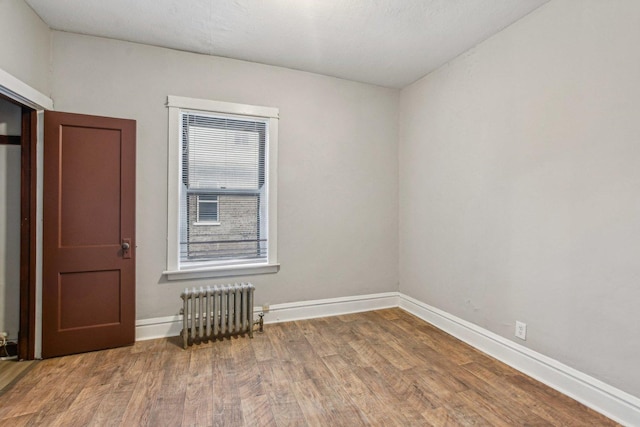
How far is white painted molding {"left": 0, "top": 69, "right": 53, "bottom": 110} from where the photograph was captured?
2051 millimetres

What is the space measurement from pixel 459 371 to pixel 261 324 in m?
1.89

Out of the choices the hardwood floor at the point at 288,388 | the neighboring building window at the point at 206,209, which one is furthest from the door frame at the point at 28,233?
the neighboring building window at the point at 206,209

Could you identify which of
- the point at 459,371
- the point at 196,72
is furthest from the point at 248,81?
the point at 459,371

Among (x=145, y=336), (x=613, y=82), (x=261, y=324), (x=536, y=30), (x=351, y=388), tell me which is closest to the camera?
(x=613, y=82)

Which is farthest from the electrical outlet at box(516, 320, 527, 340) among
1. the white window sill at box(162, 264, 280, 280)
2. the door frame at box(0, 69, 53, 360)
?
the door frame at box(0, 69, 53, 360)

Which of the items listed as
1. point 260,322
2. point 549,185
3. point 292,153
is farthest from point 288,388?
point 549,185

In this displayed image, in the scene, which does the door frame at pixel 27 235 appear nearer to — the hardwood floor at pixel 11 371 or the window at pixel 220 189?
the hardwood floor at pixel 11 371

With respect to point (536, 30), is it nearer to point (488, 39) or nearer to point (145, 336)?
point (488, 39)

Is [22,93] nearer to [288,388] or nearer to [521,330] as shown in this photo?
[288,388]

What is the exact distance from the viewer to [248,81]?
324 cm

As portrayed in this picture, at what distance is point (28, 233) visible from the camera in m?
2.49

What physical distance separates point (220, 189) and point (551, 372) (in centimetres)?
328

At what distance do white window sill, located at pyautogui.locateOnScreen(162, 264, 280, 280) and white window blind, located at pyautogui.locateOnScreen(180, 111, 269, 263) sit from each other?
5.0 inches

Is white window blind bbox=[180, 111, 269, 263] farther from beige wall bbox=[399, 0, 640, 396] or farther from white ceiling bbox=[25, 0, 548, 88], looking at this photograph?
beige wall bbox=[399, 0, 640, 396]
